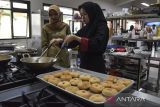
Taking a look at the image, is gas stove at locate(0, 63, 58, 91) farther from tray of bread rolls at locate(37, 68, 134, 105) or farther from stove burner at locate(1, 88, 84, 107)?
stove burner at locate(1, 88, 84, 107)

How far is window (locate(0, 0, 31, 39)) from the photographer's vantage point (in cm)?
565

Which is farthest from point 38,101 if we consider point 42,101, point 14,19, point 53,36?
point 14,19

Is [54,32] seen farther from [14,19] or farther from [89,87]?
[14,19]

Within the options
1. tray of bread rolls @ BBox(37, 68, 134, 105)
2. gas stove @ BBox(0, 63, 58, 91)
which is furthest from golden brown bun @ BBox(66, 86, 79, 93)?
gas stove @ BBox(0, 63, 58, 91)

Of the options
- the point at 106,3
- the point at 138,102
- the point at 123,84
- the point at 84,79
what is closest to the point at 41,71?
the point at 84,79

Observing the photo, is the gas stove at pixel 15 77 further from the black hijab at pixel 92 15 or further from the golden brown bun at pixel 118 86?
the black hijab at pixel 92 15

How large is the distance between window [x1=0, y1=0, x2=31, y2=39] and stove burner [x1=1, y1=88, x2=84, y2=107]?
17.8 ft

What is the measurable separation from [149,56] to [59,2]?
503cm

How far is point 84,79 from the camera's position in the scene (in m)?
1.00

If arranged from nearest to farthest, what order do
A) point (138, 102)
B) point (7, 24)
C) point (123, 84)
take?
point (138, 102) → point (123, 84) → point (7, 24)

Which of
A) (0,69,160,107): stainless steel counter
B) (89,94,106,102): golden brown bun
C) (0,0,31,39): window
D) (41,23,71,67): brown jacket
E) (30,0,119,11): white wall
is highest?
(30,0,119,11): white wall

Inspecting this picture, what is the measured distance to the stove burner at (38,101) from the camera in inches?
27.6

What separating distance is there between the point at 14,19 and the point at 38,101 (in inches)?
232

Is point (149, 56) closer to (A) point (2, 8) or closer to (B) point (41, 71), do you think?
(B) point (41, 71)
